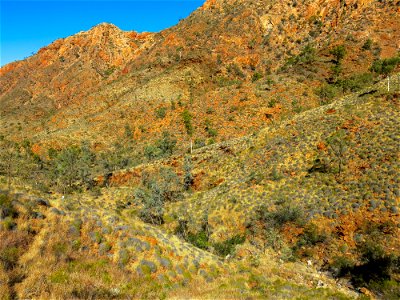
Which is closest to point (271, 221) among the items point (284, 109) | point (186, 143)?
point (186, 143)

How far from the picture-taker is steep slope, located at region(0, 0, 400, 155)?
49.5 m

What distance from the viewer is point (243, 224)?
64.2 ft

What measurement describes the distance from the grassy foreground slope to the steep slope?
57.2ft

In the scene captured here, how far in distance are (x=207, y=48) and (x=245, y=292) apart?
225ft

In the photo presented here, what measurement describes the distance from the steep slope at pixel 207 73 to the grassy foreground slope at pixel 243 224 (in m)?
17.4

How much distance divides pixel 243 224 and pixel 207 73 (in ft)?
174

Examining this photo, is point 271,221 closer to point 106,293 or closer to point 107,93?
point 106,293

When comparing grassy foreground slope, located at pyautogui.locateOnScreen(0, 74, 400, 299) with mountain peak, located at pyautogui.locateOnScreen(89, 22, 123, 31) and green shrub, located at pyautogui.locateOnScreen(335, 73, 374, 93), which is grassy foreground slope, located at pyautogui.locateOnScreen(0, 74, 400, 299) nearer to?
green shrub, located at pyautogui.locateOnScreen(335, 73, 374, 93)

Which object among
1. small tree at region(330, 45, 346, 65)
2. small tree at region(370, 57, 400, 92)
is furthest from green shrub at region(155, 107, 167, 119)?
small tree at region(370, 57, 400, 92)

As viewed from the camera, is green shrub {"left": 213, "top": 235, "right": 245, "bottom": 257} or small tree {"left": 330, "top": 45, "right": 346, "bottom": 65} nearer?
green shrub {"left": 213, "top": 235, "right": 245, "bottom": 257}

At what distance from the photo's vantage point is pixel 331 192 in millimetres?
19141

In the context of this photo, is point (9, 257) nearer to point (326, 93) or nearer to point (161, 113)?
point (161, 113)

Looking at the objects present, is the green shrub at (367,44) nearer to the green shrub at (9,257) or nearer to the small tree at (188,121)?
the small tree at (188,121)

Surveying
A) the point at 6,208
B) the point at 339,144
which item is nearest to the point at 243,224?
the point at 339,144
